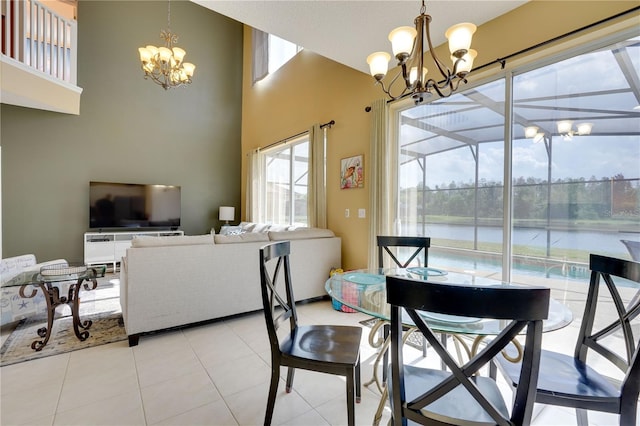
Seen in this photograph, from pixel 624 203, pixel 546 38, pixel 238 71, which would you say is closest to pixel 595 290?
pixel 624 203

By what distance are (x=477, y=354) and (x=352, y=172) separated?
3.12m

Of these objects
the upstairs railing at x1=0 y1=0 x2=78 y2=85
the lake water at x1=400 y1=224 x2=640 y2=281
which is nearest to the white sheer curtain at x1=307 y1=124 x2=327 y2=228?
the lake water at x1=400 y1=224 x2=640 y2=281

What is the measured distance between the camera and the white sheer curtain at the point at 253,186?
619cm

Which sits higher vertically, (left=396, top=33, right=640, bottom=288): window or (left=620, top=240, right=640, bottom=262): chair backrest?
(left=396, top=33, right=640, bottom=288): window

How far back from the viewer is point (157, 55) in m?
3.71

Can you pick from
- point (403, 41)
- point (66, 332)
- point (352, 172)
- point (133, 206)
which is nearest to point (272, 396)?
point (403, 41)

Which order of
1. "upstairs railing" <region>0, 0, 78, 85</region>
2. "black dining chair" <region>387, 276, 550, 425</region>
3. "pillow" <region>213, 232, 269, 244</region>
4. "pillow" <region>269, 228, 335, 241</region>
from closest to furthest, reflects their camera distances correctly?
"black dining chair" <region>387, 276, 550, 425</region>, "pillow" <region>213, 232, 269, 244</region>, "pillow" <region>269, 228, 335, 241</region>, "upstairs railing" <region>0, 0, 78, 85</region>

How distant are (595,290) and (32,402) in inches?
126

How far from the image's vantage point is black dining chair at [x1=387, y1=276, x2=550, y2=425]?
80 cm

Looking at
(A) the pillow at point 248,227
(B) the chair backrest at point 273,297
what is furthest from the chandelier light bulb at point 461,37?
(A) the pillow at point 248,227

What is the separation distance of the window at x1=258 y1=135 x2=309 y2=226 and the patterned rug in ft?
9.02

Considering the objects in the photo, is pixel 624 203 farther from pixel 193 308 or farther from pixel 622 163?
pixel 193 308

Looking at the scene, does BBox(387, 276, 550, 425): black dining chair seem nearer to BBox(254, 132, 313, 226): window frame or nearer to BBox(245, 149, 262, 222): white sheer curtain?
BBox(254, 132, 313, 226): window frame

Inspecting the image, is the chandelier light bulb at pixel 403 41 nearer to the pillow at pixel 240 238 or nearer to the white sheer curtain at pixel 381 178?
the white sheer curtain at pixel 381 178
